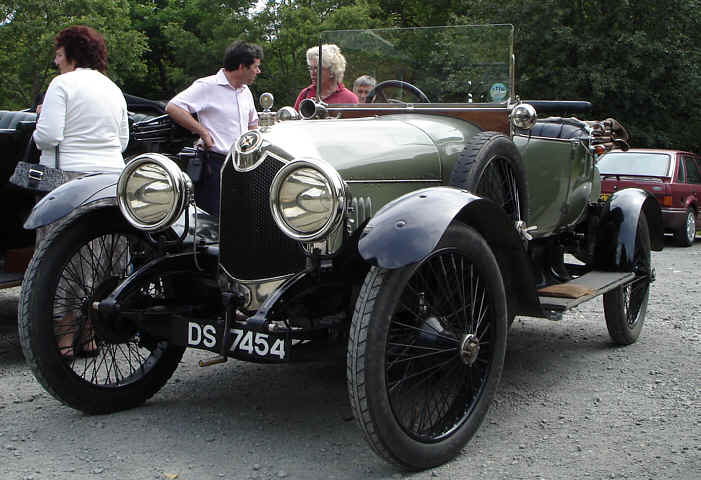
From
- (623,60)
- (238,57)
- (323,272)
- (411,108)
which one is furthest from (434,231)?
(623,60)

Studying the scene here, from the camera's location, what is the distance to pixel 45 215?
3.50 metres

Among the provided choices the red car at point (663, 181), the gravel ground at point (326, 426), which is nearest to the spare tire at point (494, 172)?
the gravel ground at point (326, 426)

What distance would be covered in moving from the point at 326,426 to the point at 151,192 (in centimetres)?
126

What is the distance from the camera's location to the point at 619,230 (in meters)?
5.08

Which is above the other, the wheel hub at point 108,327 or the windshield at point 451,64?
the windshield at point 451,64

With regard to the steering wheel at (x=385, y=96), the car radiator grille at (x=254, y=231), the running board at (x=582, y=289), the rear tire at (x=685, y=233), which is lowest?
the rear tire at (x=685, y=233)

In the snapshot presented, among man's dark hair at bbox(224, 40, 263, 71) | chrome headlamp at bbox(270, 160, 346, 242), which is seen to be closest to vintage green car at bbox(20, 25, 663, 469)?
chrome headlamp at bbox(270, 160, 346, 242)

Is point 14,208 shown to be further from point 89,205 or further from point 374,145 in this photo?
point 374,145

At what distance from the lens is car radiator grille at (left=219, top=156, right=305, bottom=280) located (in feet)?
10.6

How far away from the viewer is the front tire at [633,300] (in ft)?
16.2

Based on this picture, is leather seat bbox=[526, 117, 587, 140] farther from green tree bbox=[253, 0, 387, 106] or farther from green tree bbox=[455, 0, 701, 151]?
green tree bbox=[253, 0, 387, 106]

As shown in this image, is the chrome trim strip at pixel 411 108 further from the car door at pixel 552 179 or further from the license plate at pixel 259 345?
the license plate at pixel 259 345

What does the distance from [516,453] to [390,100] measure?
2328mm

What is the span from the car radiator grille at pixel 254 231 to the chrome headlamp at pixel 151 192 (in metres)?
0.20
